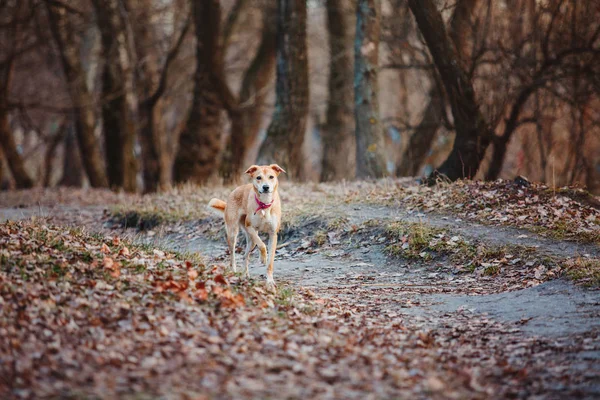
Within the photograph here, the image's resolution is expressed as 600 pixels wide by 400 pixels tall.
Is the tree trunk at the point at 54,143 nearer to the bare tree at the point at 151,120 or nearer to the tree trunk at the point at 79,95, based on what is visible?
the tree trunk at the point at 79,95

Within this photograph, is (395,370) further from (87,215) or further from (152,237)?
(87,215)

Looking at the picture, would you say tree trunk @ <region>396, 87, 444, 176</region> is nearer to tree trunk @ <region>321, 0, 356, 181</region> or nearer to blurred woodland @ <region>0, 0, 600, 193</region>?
blurred woodland @ <region>0, 0, 600, 193</region>

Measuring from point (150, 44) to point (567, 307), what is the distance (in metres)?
21.1

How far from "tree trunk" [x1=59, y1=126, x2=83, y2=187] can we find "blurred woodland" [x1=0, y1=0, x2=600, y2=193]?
2.5 inches

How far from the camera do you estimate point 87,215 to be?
52.5 feet

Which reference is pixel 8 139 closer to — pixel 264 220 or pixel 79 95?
pixel 79 95

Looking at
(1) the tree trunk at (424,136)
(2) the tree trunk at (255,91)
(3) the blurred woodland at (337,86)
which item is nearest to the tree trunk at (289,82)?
(3) the blurred woodland at (337,86)

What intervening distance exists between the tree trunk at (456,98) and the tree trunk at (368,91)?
10.0 feet

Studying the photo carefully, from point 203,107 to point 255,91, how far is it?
15.0 feet

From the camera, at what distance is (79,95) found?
2284 centimetres

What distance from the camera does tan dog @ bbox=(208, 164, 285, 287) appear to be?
353 inches

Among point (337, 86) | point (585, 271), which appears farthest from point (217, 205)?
point (337, 86)

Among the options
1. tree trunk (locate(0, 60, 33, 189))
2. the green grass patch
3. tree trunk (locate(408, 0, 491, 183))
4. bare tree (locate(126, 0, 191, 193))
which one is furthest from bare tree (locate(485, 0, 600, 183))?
tree trunk (locate(0, 60, 33, 189))

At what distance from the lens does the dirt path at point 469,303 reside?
6.05m
